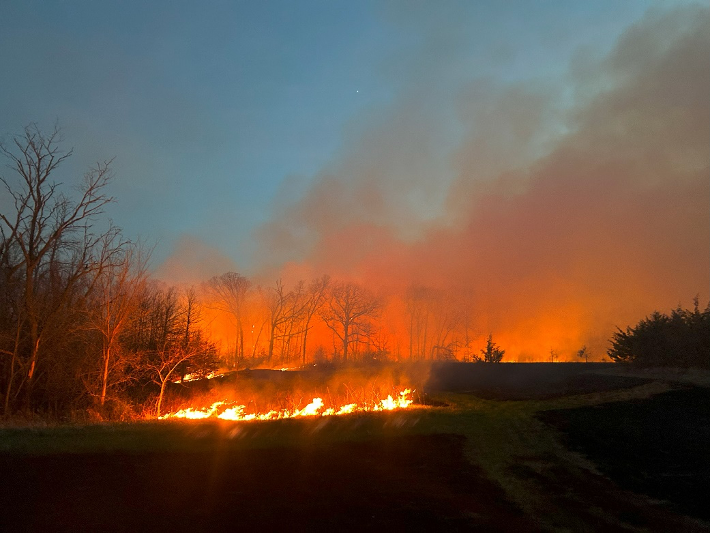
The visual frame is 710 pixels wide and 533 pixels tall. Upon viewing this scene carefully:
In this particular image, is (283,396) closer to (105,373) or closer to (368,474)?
(105,373)

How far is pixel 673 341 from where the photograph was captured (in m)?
32.6

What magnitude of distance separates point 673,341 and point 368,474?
30445 millimetres

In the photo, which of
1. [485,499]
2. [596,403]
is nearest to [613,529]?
[485,499]

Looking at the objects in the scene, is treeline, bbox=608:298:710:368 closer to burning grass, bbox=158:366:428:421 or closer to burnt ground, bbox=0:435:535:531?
burning grass, bbox=158:366:428:421

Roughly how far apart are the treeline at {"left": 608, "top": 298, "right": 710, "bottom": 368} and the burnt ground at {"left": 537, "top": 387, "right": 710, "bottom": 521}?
10.4 meters

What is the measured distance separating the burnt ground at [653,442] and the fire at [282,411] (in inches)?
249

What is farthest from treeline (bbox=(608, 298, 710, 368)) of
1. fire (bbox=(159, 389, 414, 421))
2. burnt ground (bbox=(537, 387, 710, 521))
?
fire (bbox=(159, 389, 414, 421))

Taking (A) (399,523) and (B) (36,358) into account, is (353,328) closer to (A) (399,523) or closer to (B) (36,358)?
(B) (36,358)

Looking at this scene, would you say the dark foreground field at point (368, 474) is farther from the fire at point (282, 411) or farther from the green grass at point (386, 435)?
the fire at point (282, 411)

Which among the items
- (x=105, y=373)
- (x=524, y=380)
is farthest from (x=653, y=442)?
(x=105, y=373)

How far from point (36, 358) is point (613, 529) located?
21.4 metres

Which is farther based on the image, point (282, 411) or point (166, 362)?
point (166, 362)

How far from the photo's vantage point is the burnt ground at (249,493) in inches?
281

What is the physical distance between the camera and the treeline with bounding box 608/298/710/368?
31969 millimetres
